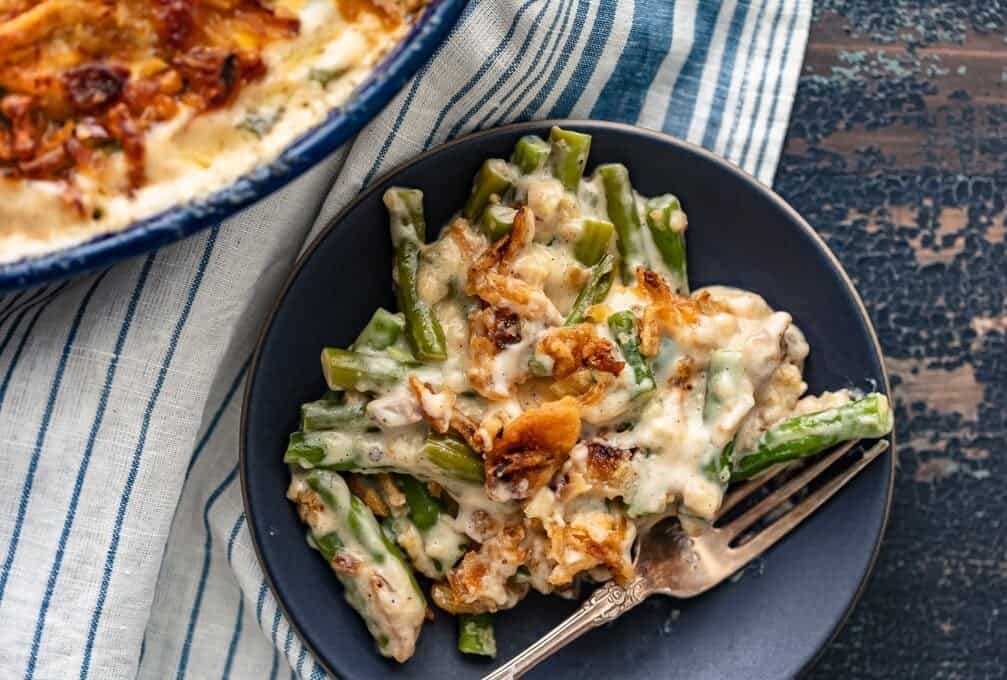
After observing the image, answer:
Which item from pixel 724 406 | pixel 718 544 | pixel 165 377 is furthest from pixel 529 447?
pixel 165 377

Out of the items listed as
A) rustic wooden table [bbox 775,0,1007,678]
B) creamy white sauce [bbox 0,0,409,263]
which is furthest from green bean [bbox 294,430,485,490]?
rustic wooden table [bbox 775,0,1007,678]

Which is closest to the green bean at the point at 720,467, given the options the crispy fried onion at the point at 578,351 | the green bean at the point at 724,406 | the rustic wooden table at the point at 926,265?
the green bean at the point at 724,406

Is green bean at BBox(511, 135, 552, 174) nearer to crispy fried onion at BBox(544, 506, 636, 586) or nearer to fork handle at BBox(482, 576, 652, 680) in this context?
crispy fried onion at BBox(544, 506, 636, 586)

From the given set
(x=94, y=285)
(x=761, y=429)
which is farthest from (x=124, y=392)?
(x=761, y=429)

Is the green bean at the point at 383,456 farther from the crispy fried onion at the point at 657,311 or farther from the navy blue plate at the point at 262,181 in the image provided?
the navy blue plate at the point at 262,181

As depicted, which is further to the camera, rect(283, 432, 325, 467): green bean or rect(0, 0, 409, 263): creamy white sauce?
rect(283, 432, 325, 467): green bean

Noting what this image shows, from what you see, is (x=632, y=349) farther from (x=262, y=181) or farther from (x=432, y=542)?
(x=262, y=181)
